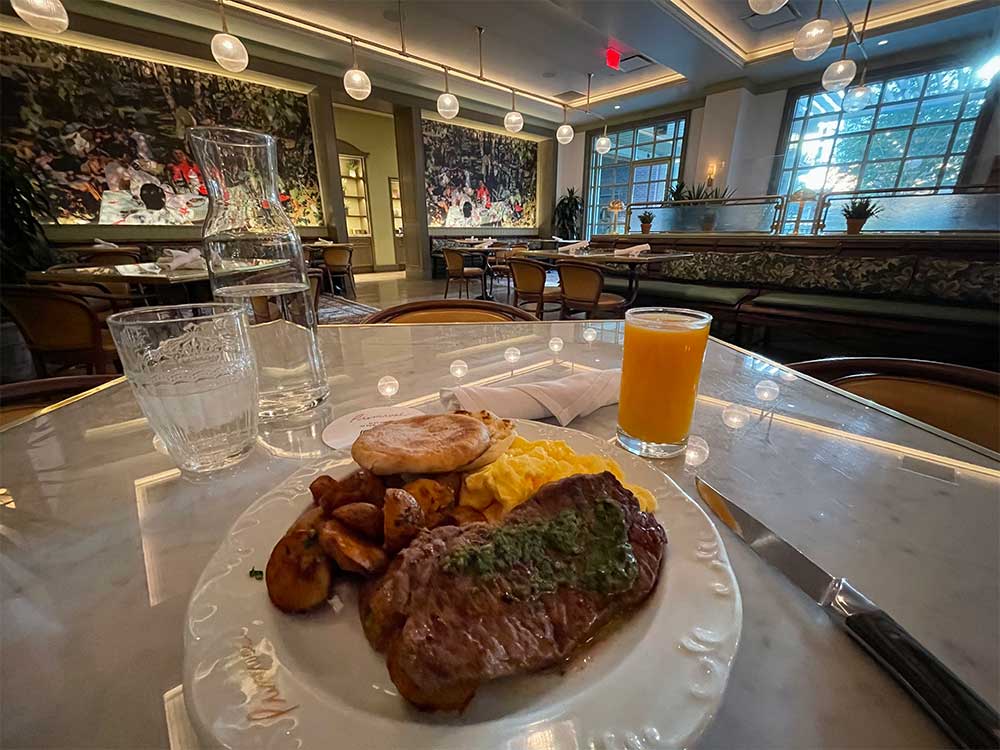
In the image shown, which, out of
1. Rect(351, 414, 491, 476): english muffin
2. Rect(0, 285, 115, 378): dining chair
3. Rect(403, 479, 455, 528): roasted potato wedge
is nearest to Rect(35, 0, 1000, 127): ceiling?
Rect(0, 285, 115, 378): dining chair

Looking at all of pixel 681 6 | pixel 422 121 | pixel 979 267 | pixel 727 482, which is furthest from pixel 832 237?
pixel 422 121

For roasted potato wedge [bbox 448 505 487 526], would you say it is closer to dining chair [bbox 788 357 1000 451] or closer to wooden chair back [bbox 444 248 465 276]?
dining chair [bbox 788 357 1000 451]

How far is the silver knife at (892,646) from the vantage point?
1.08 feet

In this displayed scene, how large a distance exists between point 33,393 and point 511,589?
135 centimetres

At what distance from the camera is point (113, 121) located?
6738 millimetres

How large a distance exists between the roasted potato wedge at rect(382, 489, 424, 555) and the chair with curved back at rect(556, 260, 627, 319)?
380 centimetres

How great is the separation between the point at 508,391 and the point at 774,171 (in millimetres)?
10326

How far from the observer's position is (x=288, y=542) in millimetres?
420

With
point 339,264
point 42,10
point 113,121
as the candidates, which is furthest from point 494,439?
point 113,121

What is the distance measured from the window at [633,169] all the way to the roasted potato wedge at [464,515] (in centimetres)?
1017

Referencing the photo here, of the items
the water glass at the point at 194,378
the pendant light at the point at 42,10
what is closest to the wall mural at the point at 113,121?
the pendant light at the point at 42,10

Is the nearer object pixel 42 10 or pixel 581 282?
pixel 42 10

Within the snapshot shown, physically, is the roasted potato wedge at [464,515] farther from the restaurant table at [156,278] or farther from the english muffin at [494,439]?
the restaurant table at [156,278]

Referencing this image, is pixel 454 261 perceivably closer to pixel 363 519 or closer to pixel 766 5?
pixel 766 5
